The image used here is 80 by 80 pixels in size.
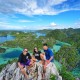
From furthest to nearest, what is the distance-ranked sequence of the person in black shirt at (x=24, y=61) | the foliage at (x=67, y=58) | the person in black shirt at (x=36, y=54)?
the foliage at (x=67, y=58)
the person in black shirt at (x=36, y=54)
the person in black shirt at (x=24, y=61)

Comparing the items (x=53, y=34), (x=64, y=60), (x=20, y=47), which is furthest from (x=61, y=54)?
(x=53, y=34)

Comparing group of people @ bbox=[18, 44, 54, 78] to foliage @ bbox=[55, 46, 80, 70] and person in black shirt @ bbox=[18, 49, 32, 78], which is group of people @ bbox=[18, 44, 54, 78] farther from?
foliage @ bbox=[55, 46, 80, 70]

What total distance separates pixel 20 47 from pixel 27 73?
74.6 meters

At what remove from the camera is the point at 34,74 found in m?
11.1

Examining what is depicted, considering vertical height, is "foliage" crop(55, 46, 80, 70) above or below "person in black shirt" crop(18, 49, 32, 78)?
below

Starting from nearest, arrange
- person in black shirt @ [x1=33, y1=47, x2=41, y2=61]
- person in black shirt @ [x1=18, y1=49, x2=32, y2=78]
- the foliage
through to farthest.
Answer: person in black shirt @ [x1=18, y1=49, x2=32, y2=78] → person in black shirt @ [x1=33, y1=47, x2=41, y2=61] → the foliage

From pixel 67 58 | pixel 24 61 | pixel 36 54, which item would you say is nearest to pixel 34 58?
pixel 36 54

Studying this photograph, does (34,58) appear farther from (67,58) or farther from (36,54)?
(67,58)

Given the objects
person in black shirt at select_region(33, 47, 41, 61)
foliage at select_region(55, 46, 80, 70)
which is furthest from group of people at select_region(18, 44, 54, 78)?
foliage at select_region(55, 46, 80, 70)

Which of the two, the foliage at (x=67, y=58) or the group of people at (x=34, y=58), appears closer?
the group of people at (x=34, y=58)

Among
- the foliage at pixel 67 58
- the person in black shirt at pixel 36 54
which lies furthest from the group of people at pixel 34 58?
the foliage at pixel 67 58

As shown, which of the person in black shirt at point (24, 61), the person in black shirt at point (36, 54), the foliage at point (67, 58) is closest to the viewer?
the person in black shirt at point (24, 61)

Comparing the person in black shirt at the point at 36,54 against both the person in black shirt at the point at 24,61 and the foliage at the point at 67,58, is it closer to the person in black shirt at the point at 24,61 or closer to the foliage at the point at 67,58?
the person in black shirt at the point at 24,61

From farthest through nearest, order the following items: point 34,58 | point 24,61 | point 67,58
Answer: point 67,58, point 34,58, point 24,61
